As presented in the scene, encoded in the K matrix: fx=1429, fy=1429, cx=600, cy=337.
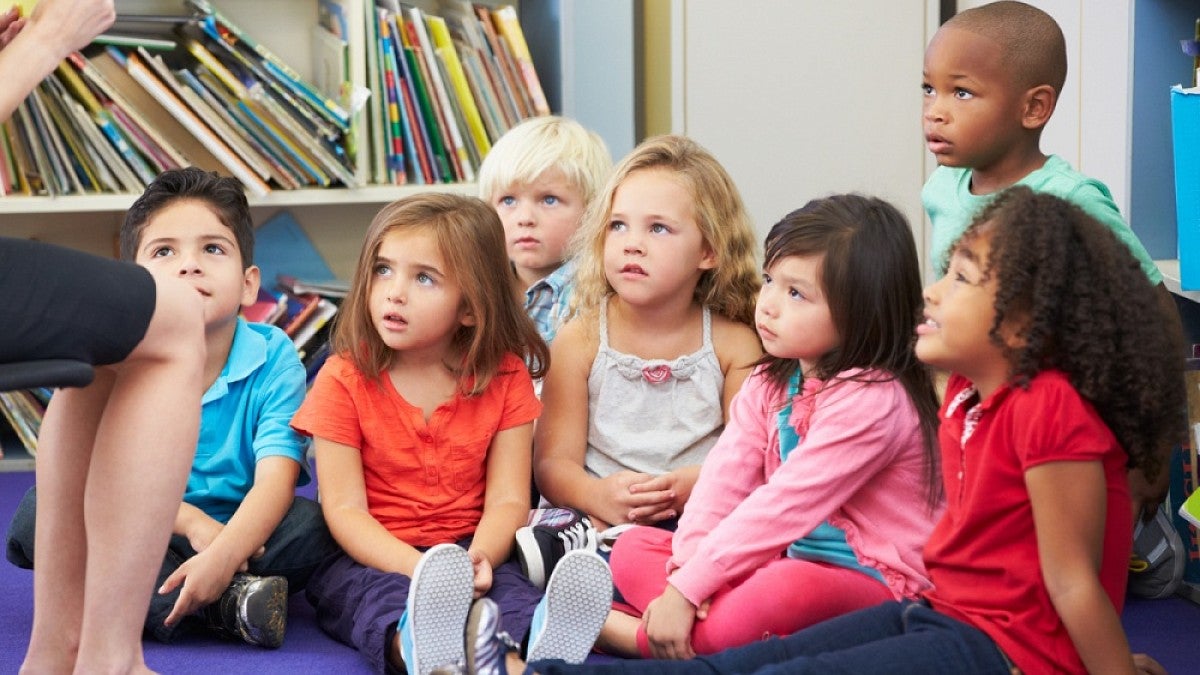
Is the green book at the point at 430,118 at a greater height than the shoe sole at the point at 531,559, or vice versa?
the green book at the point at 430,118

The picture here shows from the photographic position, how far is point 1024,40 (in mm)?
1707

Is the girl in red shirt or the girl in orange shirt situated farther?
the girl in orange shirt

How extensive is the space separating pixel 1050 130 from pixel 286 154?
4.39 ft

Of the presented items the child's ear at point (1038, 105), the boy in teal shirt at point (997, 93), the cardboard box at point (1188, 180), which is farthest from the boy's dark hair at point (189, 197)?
the cardboard box at point (1188, 180)

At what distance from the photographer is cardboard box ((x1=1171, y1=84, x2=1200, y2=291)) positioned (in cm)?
172

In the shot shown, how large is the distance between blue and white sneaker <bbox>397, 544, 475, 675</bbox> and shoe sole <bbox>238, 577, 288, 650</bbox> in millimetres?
307

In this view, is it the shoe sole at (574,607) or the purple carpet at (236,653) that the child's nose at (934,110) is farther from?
the purple carpet at (236,653)

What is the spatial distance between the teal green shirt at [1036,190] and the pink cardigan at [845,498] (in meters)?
0.21

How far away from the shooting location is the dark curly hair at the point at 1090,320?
1.19 m

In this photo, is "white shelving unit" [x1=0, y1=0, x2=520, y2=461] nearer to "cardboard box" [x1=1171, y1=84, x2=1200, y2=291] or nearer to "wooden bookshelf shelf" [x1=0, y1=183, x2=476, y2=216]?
"wooden bookshelf shelf" [x1=0, y1=183, x2=476, y2=216]

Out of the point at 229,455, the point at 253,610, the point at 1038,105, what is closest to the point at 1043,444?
the point at 1038,105

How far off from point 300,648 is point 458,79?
4.38ft

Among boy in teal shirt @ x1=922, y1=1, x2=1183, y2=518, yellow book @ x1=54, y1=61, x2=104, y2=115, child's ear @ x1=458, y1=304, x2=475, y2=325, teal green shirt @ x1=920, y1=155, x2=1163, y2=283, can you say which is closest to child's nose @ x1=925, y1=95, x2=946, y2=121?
boy in teal shirt @ x1=922, y1=1, x2=1183, y2=518

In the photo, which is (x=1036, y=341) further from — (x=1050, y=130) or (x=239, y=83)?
(x=239, y=83)
